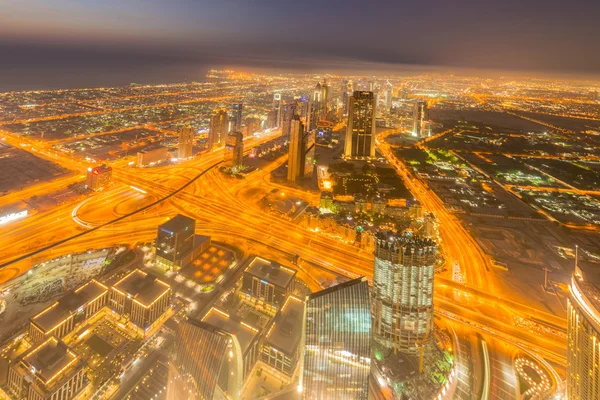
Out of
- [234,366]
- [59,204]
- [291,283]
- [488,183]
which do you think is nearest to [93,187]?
[59,204]

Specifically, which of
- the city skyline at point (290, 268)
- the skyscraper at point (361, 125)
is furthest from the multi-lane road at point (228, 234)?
the skyscraper at point (361, 125)

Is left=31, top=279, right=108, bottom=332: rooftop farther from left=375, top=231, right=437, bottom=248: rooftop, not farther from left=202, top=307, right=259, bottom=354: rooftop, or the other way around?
left=375, top=231, right=437, bottom=248: rooftop

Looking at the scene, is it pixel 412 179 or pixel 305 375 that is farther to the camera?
pixel 412 179

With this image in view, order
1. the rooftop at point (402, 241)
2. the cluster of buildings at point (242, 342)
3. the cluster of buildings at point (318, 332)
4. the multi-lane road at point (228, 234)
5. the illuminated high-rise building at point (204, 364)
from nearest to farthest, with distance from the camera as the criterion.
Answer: the illuminated high-rise building at point (204, 364) < the cluster of buildings at point (242, 342) < the cluster of buildings at point (318, 332) < the rooftop at point (402, 241) < the multi-lane road at point (228, 234)

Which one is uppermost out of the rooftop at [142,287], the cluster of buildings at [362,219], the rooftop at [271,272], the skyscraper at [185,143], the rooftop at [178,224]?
the skyscraper at [185,143]

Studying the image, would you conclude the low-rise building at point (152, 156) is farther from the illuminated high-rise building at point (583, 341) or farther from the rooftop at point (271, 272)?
the illuminated high-rise building at point (583, 341)

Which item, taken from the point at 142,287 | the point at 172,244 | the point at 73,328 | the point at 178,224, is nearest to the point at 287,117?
the point at 178,224

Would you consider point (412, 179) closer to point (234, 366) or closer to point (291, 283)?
point (291, 283)
